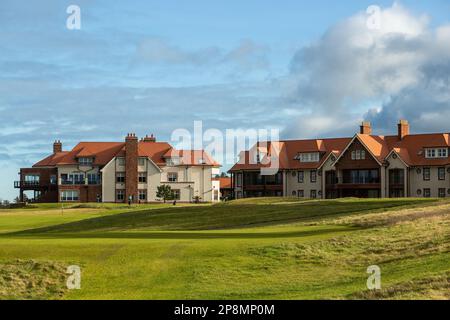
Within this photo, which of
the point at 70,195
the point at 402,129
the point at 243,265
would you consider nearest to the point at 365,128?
the point at 402,129

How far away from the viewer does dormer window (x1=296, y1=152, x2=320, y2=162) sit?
102 metres

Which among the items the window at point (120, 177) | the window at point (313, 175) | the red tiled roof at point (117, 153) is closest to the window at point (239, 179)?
the red tiled roof at point (117, 153)

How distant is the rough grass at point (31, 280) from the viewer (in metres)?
25.7

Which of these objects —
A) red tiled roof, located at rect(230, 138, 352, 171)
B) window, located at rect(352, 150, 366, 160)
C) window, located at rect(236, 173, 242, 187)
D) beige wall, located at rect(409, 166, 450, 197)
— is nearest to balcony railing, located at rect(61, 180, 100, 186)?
window, located at rect(236, 173, 242, 187)

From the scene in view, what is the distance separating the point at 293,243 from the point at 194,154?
3388 inches

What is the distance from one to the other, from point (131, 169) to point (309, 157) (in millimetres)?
26935

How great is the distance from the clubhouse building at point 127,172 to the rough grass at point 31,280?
8263 centimetres

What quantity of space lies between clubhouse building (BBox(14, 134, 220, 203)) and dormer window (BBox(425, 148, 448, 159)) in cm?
3519

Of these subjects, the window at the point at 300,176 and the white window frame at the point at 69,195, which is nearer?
the window at the point at 300,176

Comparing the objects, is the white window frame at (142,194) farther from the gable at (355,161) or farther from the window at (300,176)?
the gable at (355,161)

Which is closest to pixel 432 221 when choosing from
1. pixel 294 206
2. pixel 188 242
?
pixel 188 242

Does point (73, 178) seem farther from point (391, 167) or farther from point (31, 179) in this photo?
point (391, 167)

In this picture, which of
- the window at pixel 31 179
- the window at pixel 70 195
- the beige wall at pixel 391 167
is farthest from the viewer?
the window at pixel 31 179

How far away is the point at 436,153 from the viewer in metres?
92.4
